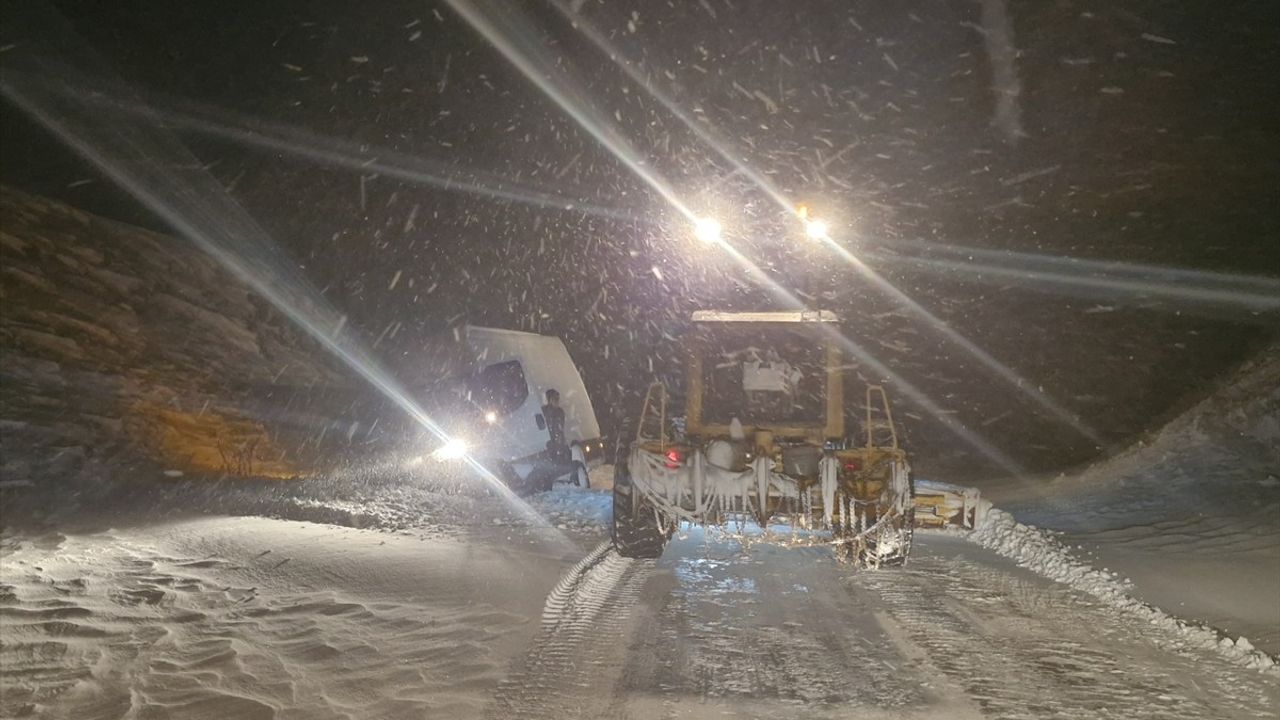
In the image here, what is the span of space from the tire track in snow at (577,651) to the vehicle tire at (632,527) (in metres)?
0.39

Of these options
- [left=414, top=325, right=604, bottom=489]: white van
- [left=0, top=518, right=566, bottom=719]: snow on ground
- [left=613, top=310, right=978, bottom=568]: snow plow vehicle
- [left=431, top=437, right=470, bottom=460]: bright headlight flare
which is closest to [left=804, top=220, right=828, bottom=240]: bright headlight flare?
[left=414, top=325, right=604, bottom=489]: white van

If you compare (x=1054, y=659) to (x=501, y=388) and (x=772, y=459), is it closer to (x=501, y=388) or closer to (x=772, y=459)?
(x=772, y=459)

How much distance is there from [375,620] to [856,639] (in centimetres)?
346

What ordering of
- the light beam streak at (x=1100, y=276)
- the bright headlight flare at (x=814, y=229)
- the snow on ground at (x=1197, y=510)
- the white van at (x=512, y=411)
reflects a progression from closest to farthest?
the snow on ground at (x=1197, y=510), the white van at (x=512, y=411), the bright headlight flare at (x=814, y=229), the light beam streak at (x=1100, y=276)

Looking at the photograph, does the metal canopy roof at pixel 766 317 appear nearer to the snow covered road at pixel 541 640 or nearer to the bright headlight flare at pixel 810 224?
the snow covered road at pixel 541 640

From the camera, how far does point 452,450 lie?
44.4 ft

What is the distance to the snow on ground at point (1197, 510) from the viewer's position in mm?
7308

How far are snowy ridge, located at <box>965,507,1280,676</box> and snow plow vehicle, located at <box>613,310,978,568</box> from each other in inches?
43.9

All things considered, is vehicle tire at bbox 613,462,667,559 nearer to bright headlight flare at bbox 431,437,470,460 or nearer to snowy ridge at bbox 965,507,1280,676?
snowy ridge at bbox 965,507,1280,676

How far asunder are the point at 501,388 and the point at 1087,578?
8.69 meters

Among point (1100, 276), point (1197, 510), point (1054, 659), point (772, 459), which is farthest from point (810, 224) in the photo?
point (1100, 276)

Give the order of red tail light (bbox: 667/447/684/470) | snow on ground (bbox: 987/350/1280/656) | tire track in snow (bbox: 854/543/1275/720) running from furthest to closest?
red tail light (bbox: 667/447/684/470)
snow on ground (bbox: 987/350/1280/656)
tire track in snow (bbox: 854/543/1275/720)

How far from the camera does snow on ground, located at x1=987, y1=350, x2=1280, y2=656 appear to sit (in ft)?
24.0

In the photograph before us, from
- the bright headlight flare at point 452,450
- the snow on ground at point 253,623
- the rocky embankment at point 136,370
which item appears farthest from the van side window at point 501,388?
the snow on ground at point 253,623
